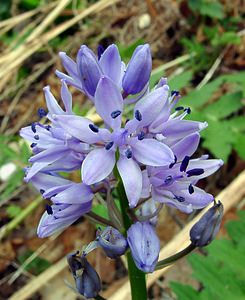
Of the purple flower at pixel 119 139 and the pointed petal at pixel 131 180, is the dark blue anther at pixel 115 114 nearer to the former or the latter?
the purple flower at pixel 119 139

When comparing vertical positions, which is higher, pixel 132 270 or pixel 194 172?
pixel 194 172

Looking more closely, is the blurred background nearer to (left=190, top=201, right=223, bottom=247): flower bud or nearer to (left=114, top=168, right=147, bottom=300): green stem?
(left=114, top=168, right=147, bottom=300): green stem

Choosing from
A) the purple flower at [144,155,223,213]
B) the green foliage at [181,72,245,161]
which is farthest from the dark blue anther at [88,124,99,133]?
the green foliage at [181,72,245,161]

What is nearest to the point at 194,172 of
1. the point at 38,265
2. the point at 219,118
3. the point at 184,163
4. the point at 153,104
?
the point at 184,163

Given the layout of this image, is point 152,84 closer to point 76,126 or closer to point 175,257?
point 175,257

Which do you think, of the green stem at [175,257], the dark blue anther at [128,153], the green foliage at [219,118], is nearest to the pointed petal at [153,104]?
the dark blue anther at [128,153]

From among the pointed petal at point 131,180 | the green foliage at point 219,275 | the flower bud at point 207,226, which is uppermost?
the pointed petal at point 131,180

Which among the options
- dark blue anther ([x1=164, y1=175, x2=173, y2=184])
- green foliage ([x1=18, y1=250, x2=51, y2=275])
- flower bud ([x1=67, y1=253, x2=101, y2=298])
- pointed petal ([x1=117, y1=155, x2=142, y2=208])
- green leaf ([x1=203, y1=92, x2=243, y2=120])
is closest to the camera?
pointed petal ([x1=117, y1=155, x2=142, y2=208])
